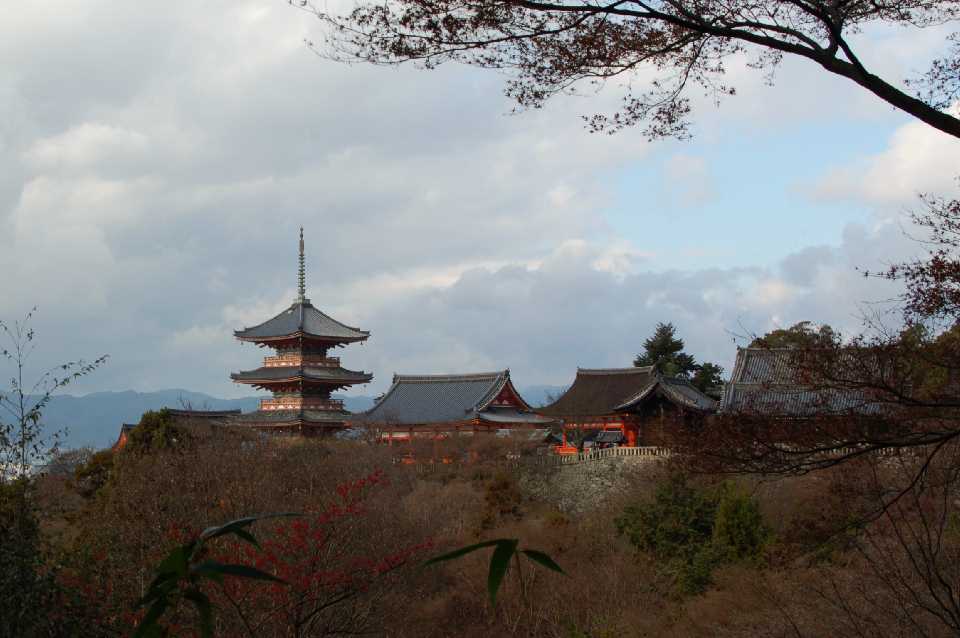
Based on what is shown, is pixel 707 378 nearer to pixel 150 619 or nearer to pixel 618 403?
pixel 618 403

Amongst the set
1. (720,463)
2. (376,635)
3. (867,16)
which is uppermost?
(867,16)

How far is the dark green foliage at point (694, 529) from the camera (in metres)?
16.5

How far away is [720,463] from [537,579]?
35.2 feet

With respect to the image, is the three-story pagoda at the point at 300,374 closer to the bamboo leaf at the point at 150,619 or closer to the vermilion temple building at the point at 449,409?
the vermilion temple building at the point at 449,409

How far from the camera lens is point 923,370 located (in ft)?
17.5

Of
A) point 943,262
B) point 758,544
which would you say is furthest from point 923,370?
point 758,544

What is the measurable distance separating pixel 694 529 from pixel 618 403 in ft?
32.3

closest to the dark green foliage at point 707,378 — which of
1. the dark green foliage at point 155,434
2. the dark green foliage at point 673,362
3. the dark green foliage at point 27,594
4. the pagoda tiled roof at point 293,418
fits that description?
the dark green foliage at point 673,362

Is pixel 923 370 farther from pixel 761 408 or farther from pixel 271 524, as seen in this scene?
pixel 271 524

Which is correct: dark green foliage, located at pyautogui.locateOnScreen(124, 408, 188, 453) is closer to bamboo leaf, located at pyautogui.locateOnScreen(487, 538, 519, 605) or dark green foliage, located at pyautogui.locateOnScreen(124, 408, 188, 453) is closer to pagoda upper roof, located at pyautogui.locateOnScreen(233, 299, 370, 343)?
pagoda upper roof, located at pyautogui.locateOnScreen(233, 299, 370, 343)

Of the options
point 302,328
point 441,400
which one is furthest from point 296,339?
point 441,400

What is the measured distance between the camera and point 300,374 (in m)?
29.5

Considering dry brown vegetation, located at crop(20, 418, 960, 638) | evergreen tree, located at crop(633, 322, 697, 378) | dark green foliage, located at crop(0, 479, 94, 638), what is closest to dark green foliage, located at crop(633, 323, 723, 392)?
evergreen tree, located at crop(633, 322, 697, 378)

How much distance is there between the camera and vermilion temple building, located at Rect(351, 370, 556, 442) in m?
28.7
